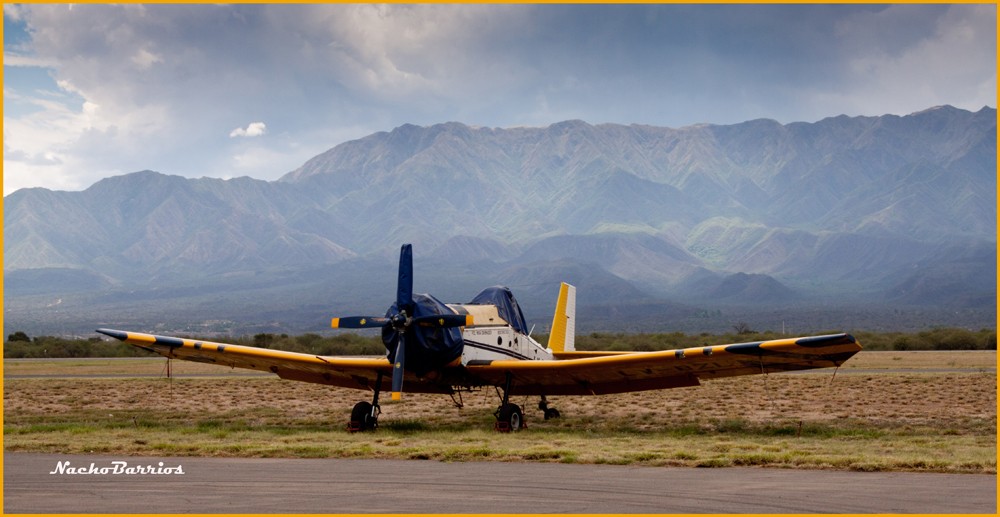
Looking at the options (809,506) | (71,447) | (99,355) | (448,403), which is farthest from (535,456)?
(99,355)

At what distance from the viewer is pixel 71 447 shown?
1678 centimetres

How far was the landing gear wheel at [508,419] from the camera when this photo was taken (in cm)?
1991

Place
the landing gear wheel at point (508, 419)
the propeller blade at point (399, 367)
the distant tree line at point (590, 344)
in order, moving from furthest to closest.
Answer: the distant tree line at point (590, 344) → the landing gear wheel at point (508, 419) → the propeller blade at point (399, 367)

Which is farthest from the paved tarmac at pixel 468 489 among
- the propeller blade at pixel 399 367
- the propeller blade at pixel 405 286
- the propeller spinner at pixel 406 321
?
the propeller blade at pixel 405 286

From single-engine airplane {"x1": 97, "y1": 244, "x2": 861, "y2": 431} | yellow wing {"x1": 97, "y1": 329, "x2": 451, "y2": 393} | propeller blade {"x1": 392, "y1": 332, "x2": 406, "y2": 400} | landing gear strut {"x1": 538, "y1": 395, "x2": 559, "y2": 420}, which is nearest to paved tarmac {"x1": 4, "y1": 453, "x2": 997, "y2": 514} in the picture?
propeller blade {"x1": 392, "y1": 332, "x2": 406, "y2": 400}

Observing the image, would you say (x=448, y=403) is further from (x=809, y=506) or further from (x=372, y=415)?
(x=809, y=506)

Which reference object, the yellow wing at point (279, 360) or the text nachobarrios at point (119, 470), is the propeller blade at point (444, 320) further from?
the text nachobarrios at point (119, 470)

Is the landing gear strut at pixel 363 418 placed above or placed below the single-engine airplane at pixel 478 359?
below

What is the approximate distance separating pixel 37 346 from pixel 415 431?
2096 inches

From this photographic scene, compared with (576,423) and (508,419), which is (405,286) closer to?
(508,419)

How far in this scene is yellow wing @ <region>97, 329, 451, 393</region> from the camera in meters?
20.7

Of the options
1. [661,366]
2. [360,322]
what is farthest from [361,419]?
[661,366]

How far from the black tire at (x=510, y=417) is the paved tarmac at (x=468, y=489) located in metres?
5.04

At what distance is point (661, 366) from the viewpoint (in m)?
19.3
